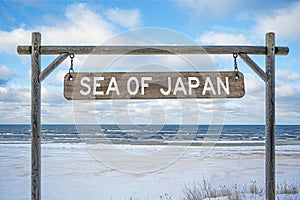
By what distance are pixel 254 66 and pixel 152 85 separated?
53.3 inches

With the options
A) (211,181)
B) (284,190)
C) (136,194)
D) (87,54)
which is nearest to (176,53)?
(87,54)

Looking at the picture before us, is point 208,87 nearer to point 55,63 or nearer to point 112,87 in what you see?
point 112,87

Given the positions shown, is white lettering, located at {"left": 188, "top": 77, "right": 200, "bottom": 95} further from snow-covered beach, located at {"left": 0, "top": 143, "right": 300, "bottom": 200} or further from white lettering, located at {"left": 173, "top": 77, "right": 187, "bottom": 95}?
snow-covered beach, located at {"left": 0, "top": 143, "right": 300, "bottom": 200}

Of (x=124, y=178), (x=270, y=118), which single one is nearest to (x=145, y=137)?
(x=124, y=178)

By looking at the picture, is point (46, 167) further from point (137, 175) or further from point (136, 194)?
point (136, 194)

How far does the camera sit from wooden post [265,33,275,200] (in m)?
4.45

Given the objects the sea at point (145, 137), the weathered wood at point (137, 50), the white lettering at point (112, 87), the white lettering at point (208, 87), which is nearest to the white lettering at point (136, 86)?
the white lettering at point (112, 87)

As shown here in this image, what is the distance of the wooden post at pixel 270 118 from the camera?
4.45 metres

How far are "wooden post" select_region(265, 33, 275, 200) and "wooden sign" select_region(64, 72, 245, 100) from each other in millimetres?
381

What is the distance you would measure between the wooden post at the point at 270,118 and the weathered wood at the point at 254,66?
0.20 feet

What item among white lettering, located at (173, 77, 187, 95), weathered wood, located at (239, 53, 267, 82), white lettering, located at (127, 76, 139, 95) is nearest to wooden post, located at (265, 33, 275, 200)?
weathered wood, located at (239, 53, 267, 82)

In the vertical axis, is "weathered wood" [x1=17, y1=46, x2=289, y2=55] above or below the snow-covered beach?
above

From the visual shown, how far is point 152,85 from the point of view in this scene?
4363 millimetres

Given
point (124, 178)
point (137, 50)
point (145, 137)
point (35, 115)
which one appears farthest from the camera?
point (145, 137)
